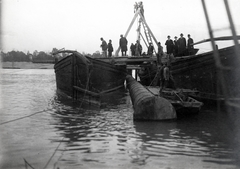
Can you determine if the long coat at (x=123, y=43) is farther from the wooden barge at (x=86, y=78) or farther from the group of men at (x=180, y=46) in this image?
the group of men at (x=180, y=46)

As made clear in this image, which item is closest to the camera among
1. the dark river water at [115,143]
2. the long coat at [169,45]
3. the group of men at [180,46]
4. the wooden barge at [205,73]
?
the dark river water at [115,143]

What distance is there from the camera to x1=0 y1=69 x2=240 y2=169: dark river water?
5148 mm

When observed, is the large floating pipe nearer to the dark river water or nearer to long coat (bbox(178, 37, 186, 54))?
the dark river water

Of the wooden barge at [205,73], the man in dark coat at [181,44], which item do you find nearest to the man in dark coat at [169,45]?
the man in dark coat at [181,44]

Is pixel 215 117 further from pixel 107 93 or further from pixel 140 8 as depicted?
pixel 140 8

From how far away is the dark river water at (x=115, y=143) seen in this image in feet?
16.9

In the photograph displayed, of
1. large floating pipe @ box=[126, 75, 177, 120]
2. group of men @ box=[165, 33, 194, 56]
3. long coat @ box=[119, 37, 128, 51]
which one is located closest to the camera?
large floating pipe @ box=[126, 75, 177, 120]

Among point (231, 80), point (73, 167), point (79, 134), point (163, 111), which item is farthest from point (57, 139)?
point (231, 80)

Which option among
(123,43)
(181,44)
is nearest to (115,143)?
(181,44)

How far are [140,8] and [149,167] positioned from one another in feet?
66.9

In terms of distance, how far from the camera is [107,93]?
18016 millimetres

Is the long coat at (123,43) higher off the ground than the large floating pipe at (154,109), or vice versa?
the long coat at (123,43)

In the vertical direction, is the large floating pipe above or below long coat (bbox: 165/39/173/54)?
below

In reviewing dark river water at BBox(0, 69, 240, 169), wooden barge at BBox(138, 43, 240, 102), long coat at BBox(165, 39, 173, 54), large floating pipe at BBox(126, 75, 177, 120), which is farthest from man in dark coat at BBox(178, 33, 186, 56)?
large floating pipe at BBox(126, 75, 177, 120)
